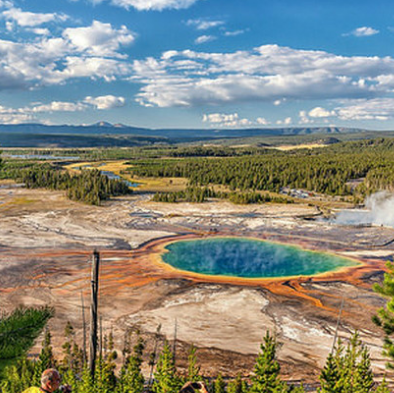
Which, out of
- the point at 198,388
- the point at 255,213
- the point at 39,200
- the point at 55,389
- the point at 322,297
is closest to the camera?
the point at 55,389

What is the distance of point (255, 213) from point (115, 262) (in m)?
42.3

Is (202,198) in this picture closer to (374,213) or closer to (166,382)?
(374,213)

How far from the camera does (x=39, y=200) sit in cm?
9262

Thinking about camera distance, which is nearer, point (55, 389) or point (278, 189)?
point (55, 389)

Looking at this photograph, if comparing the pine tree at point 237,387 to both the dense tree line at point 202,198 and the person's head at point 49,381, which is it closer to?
the person's head at point 49,381

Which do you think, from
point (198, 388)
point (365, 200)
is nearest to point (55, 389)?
point (198, 388)

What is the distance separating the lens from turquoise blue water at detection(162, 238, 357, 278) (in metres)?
44.5

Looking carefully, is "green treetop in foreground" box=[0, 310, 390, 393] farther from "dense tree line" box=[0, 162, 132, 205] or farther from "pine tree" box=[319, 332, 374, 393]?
"dense tree line" box=[0, 162, 132, 205]

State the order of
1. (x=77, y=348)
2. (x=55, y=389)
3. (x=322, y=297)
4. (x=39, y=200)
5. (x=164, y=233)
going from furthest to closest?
1. (x=39, y=200)
2. (x=164, y=233)
3. (x=322, y=297)
4. (x=77, y=348)
5. (x=55, y=389)

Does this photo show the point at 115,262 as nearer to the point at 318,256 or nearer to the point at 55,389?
the point at 318,256

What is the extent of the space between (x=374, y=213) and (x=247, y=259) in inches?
1926

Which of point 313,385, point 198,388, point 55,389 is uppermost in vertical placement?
point 55,389

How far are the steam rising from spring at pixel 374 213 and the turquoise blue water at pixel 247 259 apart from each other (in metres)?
25.0

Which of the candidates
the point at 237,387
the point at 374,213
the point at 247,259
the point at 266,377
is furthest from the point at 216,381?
the point at 374,213
